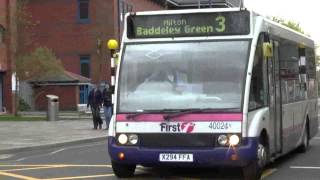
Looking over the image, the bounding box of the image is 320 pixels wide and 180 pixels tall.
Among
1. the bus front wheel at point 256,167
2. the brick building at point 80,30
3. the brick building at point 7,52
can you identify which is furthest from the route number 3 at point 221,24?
the brick building at point 80,30

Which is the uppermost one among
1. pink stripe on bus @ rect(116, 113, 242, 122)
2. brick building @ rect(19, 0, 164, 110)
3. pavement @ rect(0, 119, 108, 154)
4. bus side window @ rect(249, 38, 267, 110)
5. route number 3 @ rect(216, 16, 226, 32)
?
brick building @ rect(19, 0, 164, 110)

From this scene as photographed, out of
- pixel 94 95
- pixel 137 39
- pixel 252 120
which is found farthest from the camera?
pixel 94 95

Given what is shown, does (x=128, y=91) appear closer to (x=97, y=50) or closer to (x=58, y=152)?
(x=58, y=152)

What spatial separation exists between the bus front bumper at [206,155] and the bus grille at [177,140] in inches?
2.7

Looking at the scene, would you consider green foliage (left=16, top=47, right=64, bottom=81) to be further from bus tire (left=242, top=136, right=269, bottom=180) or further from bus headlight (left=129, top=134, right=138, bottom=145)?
bus tire (left=242, top=136, right=269, bottom=180)

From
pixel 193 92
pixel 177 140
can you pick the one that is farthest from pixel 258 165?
pixel 193 92

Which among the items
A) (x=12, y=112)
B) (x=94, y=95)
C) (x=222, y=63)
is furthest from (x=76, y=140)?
(x=12, y=112)

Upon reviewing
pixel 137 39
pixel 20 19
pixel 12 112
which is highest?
pixel 20 19

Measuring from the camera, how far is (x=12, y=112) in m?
43.2

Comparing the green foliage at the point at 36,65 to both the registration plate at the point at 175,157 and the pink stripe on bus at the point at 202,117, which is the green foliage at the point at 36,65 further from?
the registration plate at the point at 175,157

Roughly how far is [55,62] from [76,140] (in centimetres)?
2592

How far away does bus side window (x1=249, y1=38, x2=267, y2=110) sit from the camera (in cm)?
1112

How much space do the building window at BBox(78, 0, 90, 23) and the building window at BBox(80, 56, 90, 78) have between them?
9.27 feet

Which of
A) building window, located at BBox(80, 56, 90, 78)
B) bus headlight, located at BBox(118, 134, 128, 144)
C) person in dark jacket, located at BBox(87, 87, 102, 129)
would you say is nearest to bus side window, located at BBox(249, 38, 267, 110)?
bus headlight, located at BBox(118, 134, 128, 144)
